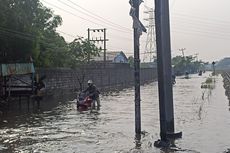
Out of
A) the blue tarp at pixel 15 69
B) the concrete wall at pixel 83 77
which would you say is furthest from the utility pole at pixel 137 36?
the concrete wall at pixel 83 77

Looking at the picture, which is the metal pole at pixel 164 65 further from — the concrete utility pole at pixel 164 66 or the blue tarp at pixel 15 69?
the blue tarp at pixel 15 69

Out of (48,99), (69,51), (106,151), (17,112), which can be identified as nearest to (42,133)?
(106,151)

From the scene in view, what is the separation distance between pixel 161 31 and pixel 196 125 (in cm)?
544

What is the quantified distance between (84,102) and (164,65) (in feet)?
36.7

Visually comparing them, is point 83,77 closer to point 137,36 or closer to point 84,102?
point 84,102

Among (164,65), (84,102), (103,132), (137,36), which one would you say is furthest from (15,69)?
(164,65)

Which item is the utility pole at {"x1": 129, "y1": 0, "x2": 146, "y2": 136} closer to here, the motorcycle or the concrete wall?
the motorcycle

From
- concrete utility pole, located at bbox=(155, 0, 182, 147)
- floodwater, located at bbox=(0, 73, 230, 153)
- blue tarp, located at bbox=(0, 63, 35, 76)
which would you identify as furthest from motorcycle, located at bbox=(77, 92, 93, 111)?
concrete utility pole, located at bbox=(155, 0, 182, 147)

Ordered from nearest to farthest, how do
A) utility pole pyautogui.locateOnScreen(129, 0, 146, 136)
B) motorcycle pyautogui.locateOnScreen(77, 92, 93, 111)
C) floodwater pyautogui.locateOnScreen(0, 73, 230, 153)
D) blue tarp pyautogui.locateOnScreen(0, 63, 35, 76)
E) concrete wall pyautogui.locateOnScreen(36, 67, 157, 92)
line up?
floodwater pyautogui.locateOnScreen(0, 73, 230, 153) → utility pole pyautogui.locateOnScreen(129, 0, 146, 136) → motorcycle pyautogui.locateOnScreen(77, 92, 93, 111) → blue tarp pyautogui.locateOnScreen(0, 63, 35, 76) → concrete wall pyautogui.locateOnScreen(36, 67, 157, 92)

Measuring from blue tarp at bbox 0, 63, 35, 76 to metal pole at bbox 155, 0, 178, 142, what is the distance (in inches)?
547

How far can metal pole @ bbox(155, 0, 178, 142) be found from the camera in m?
12.3

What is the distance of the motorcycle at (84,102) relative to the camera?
23.0 m

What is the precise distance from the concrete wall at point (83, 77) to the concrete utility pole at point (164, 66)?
69.9 feet

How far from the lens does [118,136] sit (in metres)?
14.0
